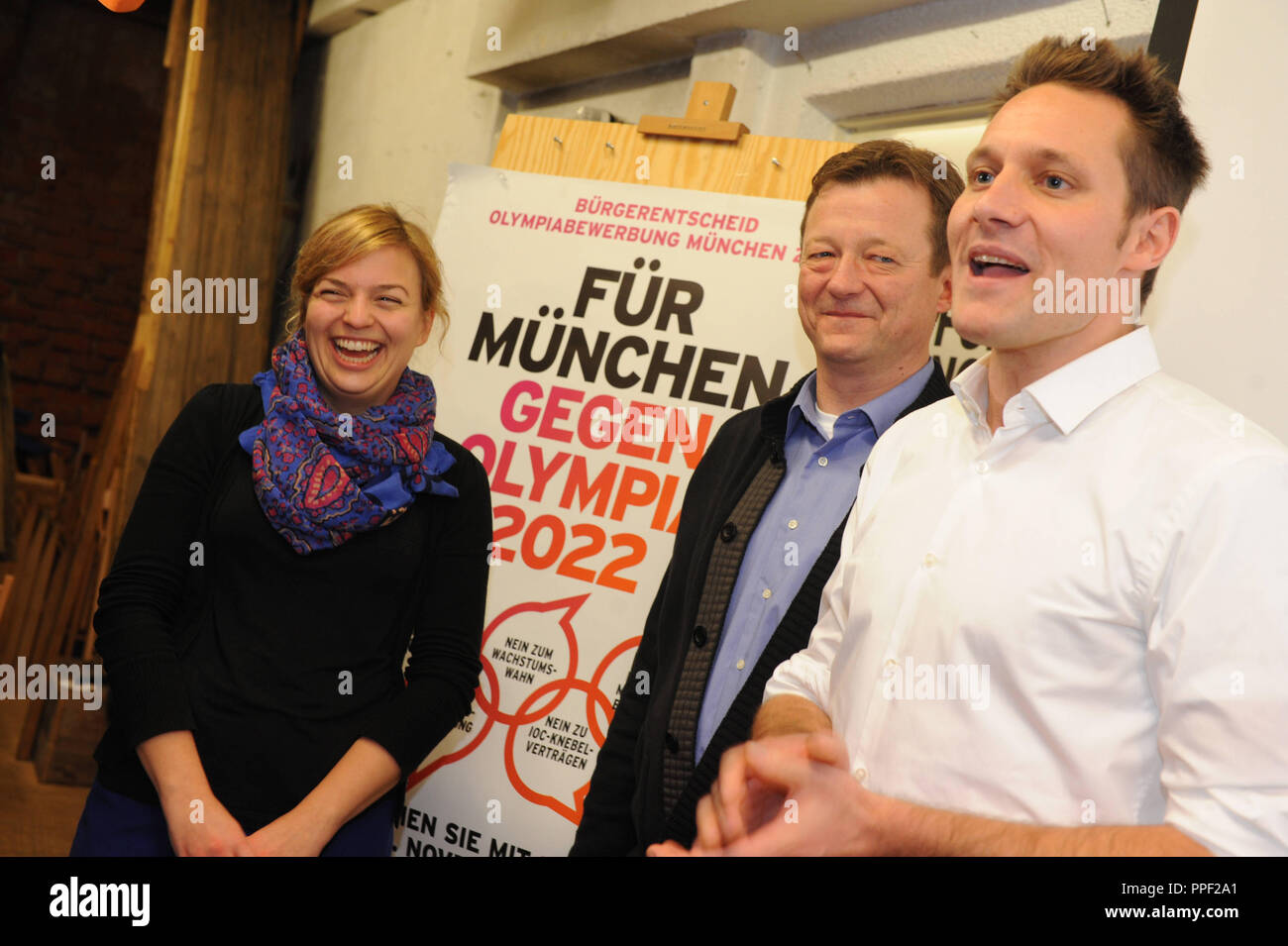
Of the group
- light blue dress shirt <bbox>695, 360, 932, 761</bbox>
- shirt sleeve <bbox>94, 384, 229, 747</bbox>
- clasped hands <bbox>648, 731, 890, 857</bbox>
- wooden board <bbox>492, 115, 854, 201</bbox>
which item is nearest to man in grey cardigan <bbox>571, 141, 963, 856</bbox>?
light blue dress shirt <bbox>695, 360, 932, 761</bbox>

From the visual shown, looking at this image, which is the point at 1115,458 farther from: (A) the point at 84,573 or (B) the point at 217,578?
(A) the point at 84,573

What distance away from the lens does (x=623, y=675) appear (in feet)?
7.82

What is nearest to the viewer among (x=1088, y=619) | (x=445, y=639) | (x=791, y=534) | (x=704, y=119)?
(x=1088, y=619)

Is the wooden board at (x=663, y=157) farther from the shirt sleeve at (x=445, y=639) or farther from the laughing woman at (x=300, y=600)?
the shirt sleeve at (x=445, y=639)

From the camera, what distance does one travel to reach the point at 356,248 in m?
1.90

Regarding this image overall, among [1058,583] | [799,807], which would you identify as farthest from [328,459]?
[1058,583]

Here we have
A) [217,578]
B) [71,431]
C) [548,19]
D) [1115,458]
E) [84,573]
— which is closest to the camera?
[1115,458]

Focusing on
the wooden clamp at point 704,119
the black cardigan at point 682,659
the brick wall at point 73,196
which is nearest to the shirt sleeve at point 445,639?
the black cardigan at point 682,659

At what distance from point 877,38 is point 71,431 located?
6006 mm

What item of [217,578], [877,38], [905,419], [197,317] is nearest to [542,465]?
[217,578]

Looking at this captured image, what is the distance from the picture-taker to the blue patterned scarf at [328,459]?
1752mm

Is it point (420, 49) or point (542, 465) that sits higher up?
point (420, 49)

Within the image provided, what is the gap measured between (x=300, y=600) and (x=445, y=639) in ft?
0.82

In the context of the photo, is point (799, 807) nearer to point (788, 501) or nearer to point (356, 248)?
point (788, 501)
